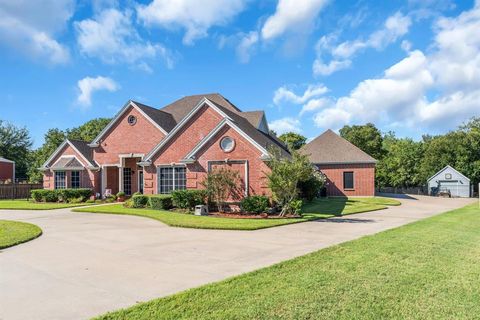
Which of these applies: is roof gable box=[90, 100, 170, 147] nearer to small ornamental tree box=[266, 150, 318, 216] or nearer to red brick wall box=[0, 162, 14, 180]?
small ornamental tree box=[266, 150, 318, 216]

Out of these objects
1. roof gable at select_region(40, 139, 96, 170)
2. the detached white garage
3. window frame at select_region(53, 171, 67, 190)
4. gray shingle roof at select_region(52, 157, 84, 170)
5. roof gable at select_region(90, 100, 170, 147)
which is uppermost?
roof gable at select_region(90, 100, 170, 147)

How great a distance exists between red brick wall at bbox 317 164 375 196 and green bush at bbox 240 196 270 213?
702 inches

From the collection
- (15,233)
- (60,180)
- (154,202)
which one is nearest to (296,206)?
(154,202)

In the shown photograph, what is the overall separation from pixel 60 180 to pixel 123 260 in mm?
23048

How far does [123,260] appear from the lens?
7773 mm

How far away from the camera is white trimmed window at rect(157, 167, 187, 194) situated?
2161cm

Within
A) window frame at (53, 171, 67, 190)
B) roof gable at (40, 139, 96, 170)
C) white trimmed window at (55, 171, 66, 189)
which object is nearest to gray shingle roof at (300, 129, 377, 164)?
roof gable at (40, 139, 96, 170)

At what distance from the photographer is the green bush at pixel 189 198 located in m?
18.5

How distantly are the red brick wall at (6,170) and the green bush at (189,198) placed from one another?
106ft

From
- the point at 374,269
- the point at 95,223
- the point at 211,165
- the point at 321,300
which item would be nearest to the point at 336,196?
the point at 211,165

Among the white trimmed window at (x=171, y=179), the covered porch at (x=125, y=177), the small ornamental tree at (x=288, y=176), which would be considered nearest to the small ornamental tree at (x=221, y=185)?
the small ornamental tree at (x=288, y=176)

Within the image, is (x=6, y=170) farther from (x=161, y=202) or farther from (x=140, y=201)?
(x=161, y=202)

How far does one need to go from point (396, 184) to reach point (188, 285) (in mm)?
54731

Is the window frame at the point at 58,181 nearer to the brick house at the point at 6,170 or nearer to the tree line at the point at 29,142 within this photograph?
the brick house at the point at 6,170
